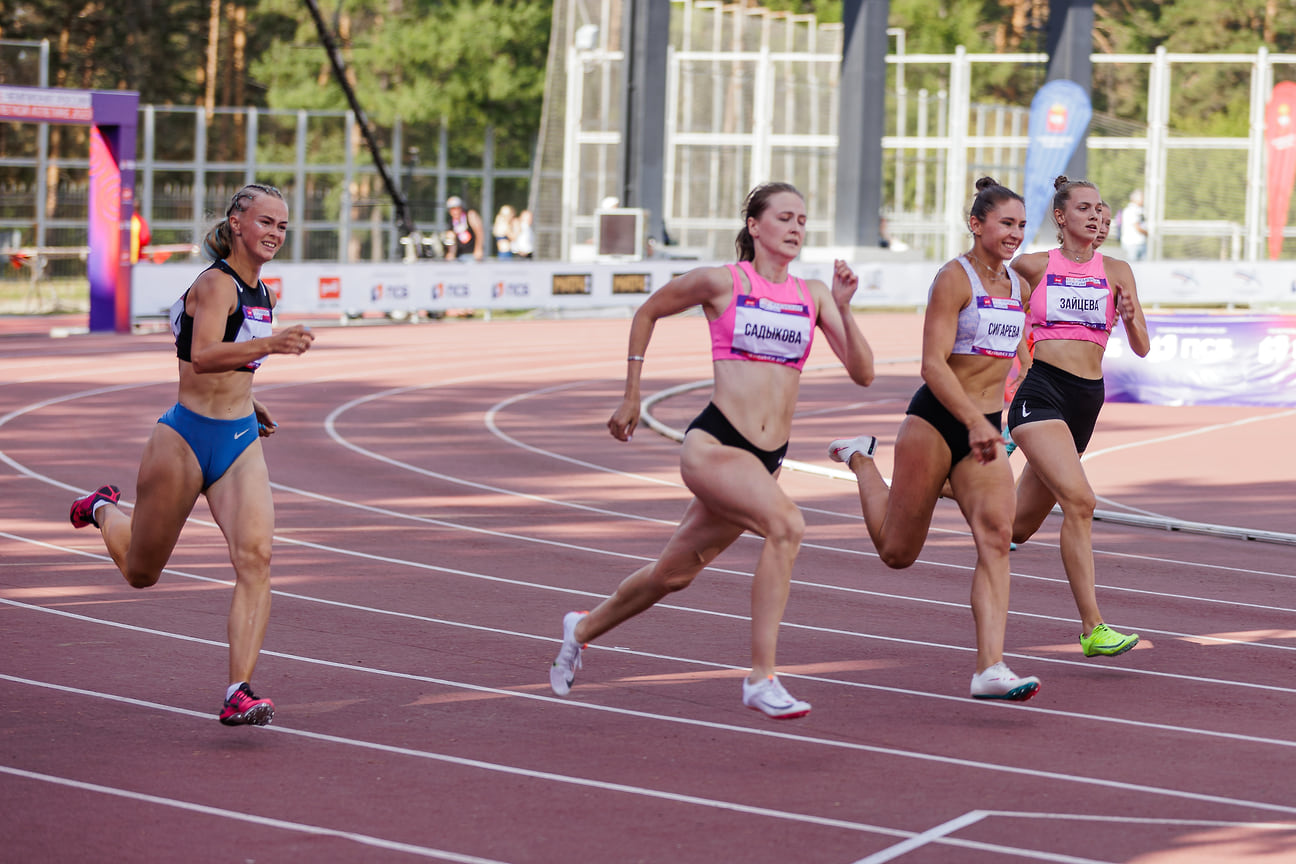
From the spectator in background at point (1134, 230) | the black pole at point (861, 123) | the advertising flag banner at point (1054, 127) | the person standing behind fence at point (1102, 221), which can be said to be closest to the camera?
Answer: the person standing behind fence at point (1102, 221)

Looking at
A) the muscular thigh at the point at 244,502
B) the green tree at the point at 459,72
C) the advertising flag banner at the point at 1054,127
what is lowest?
the muscular thigh at the point at 244,502

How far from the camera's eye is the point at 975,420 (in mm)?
6879

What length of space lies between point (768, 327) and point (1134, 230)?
30.3 m

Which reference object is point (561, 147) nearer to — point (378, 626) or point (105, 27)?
point (105, 27)

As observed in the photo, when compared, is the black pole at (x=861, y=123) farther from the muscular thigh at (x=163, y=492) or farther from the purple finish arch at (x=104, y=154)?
the muscular thigh at (x=163, y=492)

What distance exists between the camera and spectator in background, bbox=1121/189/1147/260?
35.2 m

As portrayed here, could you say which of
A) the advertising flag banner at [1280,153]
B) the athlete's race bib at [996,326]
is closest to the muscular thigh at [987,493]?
the athlete's race bib at [996,326]

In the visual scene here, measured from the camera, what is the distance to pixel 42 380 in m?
20.7

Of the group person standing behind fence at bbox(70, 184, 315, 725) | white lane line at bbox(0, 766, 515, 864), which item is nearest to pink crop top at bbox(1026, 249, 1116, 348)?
person standing behind fence at bbox(70, 184, 315, 725)

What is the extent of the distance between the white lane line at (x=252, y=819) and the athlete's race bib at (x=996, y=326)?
10.6 ft

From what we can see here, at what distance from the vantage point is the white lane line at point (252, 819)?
5020 millimetres

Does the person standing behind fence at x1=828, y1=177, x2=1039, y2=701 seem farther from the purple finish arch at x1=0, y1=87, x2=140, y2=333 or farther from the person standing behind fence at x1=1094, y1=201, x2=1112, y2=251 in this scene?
the purple finish arch at x1=0, y1=87, x2=140, y2=333

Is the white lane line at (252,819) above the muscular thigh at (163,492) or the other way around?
the other way around

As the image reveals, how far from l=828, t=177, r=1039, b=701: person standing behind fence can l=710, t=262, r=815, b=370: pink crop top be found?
614mm
